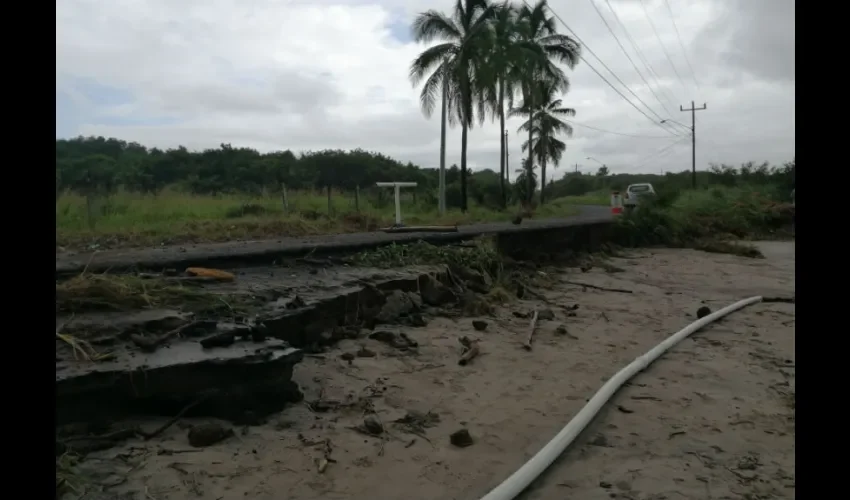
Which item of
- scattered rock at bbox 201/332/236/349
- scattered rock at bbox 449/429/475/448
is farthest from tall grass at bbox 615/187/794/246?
scattered rock at bbox 201/332/236/349

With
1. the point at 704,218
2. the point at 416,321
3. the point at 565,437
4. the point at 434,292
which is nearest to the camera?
the point at 565,437

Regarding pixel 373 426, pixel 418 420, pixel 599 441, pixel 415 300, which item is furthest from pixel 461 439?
pixel 415 300

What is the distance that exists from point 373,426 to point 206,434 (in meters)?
1.02

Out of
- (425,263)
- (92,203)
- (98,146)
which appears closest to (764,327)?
(425,263)

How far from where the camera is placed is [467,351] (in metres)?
6.04

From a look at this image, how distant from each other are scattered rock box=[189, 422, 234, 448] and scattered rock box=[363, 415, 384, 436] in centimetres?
85

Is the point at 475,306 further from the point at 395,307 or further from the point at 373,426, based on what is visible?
the point at 373,426

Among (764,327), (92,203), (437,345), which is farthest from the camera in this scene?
(92,203)

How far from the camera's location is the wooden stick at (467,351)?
581cm

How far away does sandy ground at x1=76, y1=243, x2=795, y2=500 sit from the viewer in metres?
3.42
